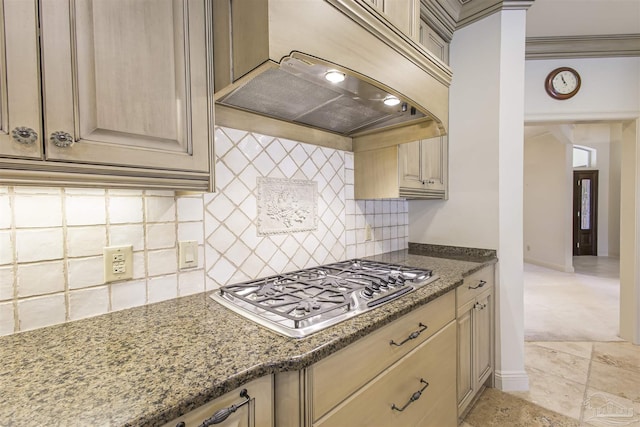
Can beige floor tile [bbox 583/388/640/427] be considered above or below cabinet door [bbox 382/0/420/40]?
below

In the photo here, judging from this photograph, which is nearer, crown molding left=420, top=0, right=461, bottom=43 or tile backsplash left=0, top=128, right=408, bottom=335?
tile backsplash left=0, top=128, right=408, bottom=335

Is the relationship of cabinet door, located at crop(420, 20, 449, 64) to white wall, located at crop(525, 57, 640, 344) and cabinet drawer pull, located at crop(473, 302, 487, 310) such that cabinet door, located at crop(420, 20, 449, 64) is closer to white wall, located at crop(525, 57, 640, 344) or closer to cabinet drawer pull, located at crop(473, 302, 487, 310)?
white wall, located at crop(525, 57, 640, 344)

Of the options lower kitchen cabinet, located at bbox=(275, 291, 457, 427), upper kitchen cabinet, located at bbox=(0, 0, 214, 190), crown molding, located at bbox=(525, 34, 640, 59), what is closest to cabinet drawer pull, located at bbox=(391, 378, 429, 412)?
lower kitchen cabinet, located at bbox=(275, 291, 457, 427)

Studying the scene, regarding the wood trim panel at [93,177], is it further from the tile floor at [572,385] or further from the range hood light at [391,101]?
the tile floor at [572,385]

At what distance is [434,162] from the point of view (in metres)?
2.03

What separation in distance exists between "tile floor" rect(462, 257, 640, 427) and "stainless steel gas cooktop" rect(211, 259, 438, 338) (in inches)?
43.1

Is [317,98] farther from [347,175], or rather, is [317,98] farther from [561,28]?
[561,28]

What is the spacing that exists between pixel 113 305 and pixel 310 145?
3.69 feet

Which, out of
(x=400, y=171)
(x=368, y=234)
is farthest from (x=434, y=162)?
(x=368, y=234)

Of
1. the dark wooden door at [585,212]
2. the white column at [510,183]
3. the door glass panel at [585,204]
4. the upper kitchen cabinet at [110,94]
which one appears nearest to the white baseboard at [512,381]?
the white column at [510,183]

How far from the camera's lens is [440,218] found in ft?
7.30

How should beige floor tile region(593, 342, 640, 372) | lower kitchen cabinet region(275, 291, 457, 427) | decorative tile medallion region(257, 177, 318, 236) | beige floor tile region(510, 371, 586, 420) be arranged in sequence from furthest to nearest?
beige floor tile region(593, 342, 640, 372), beige floor tile region(510, 371, 586, 420), decorative tile medallion region(257, 177, 318, 236), lower kitchen cabinet region(275, 291, 457, 427)

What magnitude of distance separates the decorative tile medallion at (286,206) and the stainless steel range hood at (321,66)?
0.28 metres

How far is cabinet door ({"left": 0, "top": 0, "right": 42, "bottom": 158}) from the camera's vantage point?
0.59 metres
